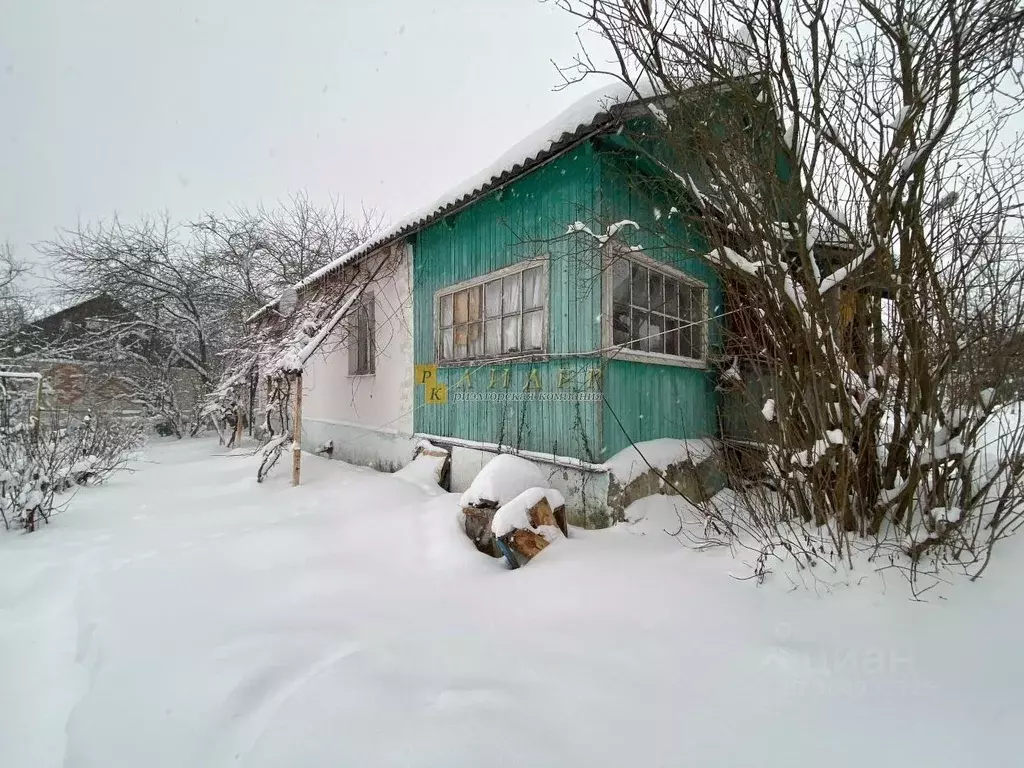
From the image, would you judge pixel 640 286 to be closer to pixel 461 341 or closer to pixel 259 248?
pixel 461 341

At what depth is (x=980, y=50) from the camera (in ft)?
7.14

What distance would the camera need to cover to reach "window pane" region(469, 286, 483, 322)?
5387 mm

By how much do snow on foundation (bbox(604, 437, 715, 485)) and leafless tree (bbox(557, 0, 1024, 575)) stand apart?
127cm

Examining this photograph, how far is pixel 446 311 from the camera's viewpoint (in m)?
5.92

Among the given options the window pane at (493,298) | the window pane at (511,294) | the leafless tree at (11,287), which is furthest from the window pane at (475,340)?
the leafless tree at (11,287)

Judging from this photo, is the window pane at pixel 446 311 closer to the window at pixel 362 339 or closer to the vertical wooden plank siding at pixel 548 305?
the vertical wooden plank siding at pixel 548 305

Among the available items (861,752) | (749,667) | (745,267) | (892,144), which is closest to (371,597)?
(749,667)

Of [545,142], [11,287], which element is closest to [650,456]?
[545,142]

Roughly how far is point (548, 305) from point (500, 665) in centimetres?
326

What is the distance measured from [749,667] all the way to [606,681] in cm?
67

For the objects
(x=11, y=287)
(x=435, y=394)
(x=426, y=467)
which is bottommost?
A: (x=426, y=467)

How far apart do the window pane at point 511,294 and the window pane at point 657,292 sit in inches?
58.0

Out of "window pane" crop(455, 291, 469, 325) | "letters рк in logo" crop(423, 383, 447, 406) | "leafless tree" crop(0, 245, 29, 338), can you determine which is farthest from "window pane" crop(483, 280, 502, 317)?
"leafless tree" crop(0, 245, 29, 338)

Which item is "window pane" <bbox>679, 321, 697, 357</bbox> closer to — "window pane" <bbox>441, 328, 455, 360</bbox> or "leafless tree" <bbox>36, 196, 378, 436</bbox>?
"window pane" <bbox>441, 328, 455, 360</bbox>
